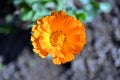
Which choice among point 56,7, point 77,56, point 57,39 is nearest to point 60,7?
point 56,7

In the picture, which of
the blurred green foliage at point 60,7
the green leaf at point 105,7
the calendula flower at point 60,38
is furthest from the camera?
the green leaf at point 105,7

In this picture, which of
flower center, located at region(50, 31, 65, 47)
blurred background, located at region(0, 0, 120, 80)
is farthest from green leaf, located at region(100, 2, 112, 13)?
flower center, located at region(50, 31, 65, 47)

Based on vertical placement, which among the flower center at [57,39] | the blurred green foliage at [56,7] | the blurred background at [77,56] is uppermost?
the flower center at [57,39]

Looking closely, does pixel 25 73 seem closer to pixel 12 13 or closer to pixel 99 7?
pixel 12 13

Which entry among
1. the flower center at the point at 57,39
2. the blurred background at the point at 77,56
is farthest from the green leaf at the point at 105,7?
the flower center at the point at 57,39

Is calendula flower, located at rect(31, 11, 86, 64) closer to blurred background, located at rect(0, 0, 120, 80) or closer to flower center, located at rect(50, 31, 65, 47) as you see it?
flower center, located at rect(50, 31, 65, 47)

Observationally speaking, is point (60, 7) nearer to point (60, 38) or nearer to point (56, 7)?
point (56, 7)

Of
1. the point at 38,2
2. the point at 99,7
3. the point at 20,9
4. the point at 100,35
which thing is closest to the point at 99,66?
the point at 100,35

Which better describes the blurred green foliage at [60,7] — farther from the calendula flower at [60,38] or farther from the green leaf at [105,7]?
the calendula flower at [60,38]
